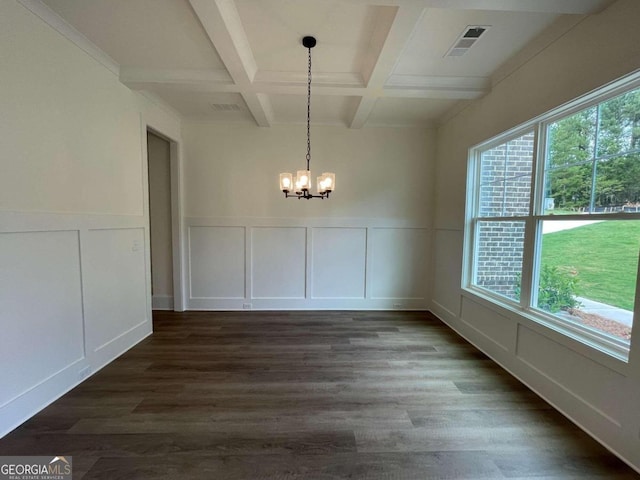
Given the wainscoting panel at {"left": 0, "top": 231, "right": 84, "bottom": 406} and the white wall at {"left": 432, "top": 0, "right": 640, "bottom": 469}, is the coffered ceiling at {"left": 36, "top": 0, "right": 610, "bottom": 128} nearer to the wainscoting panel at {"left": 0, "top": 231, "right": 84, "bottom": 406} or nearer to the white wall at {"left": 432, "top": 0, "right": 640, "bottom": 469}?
the white wall at {"left": 432, "top": 0, "right": 640, "bottom": 469}

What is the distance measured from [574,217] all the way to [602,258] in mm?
340

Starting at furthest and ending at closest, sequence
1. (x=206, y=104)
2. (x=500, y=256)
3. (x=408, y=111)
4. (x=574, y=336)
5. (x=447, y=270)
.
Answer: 1. (x=447, y=270)
2. (x=408, y=111)
3. (x=206, y=104)
4. (x=500, y=256)
5. (x=574, y=336)

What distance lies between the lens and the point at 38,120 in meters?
2.01

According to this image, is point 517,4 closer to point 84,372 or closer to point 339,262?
point 339,262

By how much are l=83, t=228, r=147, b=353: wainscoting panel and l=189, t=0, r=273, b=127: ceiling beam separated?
6.42ft

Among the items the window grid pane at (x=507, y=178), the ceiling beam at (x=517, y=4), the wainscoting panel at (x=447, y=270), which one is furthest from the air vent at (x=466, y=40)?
the wainscoting panel at (x=447, y=270)

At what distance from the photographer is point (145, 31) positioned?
7.39 feet

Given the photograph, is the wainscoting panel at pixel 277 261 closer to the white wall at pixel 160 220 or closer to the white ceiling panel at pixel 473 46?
the white wall at pixel 160 220

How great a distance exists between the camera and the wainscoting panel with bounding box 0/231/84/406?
1840 mm

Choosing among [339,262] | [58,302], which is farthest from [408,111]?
[58,302]

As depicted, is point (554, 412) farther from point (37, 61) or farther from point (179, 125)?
point (179, 125)

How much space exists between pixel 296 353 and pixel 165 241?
8.98 ft

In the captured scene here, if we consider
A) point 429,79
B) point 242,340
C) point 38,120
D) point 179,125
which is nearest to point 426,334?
point 242,340

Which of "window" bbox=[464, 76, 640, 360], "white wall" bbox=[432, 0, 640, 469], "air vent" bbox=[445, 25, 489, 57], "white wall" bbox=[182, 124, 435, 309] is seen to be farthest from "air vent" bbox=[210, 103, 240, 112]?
"window" bbox=[464, 76, 640, 360]
